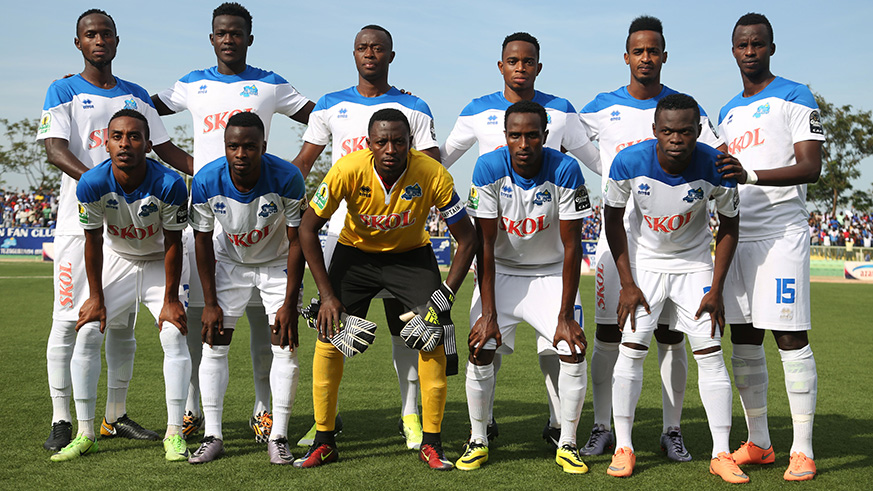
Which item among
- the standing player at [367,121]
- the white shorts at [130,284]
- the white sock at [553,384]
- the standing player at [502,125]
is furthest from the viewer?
the standing player at [367,121]

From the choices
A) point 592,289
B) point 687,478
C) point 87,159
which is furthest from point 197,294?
point 592,289

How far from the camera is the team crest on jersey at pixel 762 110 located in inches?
190

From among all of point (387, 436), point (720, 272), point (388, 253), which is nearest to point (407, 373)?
point (387, 436)

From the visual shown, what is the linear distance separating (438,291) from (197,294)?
6.69 ft

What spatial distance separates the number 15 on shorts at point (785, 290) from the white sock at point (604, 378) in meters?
1.14

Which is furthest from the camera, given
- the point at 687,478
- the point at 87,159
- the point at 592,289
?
the point at 592,289

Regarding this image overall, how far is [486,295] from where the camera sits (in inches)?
187

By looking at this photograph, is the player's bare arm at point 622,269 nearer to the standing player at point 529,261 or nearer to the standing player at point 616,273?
the standing player at point 529,261

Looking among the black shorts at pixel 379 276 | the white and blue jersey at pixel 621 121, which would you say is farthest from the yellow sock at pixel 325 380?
the white and blue jersey at pixel 621 121

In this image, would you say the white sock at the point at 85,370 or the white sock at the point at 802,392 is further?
the white sock at the point at 85,370

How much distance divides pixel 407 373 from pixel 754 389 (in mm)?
2499

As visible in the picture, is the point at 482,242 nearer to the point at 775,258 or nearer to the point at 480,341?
the point at 480,341

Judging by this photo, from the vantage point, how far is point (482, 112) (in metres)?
5.54

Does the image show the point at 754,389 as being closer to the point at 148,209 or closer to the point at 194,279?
the point at 194,279
